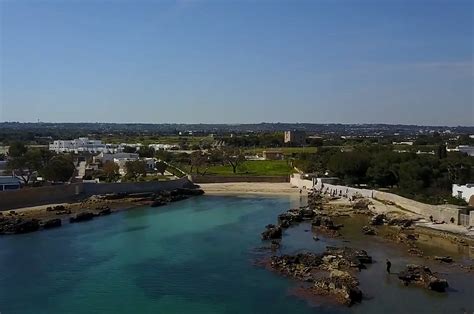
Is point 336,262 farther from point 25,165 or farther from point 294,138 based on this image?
point 294,138

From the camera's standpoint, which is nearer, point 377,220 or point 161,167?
point 377,220

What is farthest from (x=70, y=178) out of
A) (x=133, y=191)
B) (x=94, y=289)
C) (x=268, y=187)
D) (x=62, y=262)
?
(x=94, y=289)

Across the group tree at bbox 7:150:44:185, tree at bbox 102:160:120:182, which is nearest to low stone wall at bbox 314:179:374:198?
tree at bbox 102:160:120:182

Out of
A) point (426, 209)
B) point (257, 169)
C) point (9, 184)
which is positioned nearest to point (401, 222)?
point (426, 209)

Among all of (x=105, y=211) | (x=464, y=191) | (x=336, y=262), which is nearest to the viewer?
(x=336, y=262)

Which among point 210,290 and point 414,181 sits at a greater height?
point 414,181

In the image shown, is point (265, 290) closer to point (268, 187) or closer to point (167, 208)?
point (167, 208)
